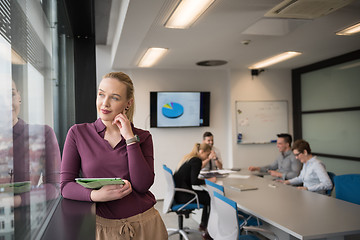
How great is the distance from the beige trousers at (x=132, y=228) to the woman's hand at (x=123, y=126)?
1.14 feet

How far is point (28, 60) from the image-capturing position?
46.7 inches

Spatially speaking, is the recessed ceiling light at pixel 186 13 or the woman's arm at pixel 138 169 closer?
the woman's arm at pixel 138 169

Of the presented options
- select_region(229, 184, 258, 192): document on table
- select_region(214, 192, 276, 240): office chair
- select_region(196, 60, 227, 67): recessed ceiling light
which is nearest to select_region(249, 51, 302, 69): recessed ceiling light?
select_region(196, 60, 227, 67): recessed ceiling light

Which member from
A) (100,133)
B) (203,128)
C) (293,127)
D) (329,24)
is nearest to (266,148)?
(293,127)

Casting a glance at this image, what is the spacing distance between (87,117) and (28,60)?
152 centimetres

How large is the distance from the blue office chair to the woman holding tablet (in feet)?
9.16

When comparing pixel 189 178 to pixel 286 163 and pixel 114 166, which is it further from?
pixel 114 166

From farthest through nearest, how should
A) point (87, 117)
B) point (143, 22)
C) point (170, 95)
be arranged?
1. point (170, 95)
2. point (143, 22)
3. point (87, 117)

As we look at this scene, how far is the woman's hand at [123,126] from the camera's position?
1280mm

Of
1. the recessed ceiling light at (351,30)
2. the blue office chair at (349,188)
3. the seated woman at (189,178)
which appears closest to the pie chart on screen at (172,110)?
the seated woman at (189,178)

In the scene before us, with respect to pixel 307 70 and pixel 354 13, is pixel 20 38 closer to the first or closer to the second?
pixel 354 13

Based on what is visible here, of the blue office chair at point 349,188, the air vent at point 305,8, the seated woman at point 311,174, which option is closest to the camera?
the air vent at point 305,8

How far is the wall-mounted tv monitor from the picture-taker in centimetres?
631

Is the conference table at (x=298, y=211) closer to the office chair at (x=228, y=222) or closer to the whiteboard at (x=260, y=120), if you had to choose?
the office chair at (x=228, y=222)
